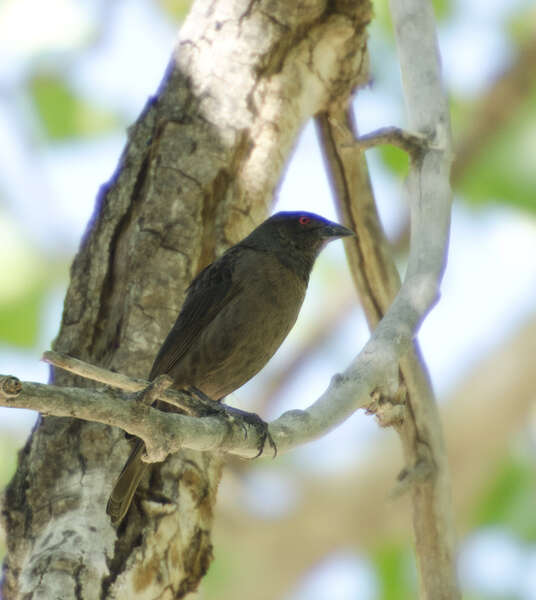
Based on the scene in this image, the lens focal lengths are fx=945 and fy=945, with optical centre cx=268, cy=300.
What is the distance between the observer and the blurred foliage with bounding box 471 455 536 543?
825 centimetres

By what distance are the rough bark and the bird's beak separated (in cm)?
47

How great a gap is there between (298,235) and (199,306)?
1.09 metres

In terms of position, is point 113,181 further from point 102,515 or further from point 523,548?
point 523,548

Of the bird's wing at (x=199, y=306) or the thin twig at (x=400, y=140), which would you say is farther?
the bird's wing at (x=199, y=306)

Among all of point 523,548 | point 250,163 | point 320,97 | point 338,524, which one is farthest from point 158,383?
point 523,548

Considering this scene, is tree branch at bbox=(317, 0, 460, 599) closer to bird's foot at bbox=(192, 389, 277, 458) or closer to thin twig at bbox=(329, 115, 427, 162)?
thin twig at bbox=(329, 115, 427, 162)

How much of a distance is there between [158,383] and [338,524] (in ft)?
15.7

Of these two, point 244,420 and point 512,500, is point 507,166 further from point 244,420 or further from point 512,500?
point 244,420

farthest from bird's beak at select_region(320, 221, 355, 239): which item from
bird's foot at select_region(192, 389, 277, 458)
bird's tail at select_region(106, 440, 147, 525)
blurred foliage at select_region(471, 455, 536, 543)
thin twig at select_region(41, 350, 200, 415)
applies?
blurred foliage at select_region(471, 455, 536, 543)

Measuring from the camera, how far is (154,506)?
13.1 ft

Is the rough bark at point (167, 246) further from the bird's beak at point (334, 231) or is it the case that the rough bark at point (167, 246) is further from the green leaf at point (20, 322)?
the green leaf at point (20, 322)

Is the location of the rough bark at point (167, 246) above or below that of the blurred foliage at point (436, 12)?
below

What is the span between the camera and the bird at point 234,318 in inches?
181

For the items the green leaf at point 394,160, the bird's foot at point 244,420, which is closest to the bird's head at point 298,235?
the bird's foot at point 244,420
